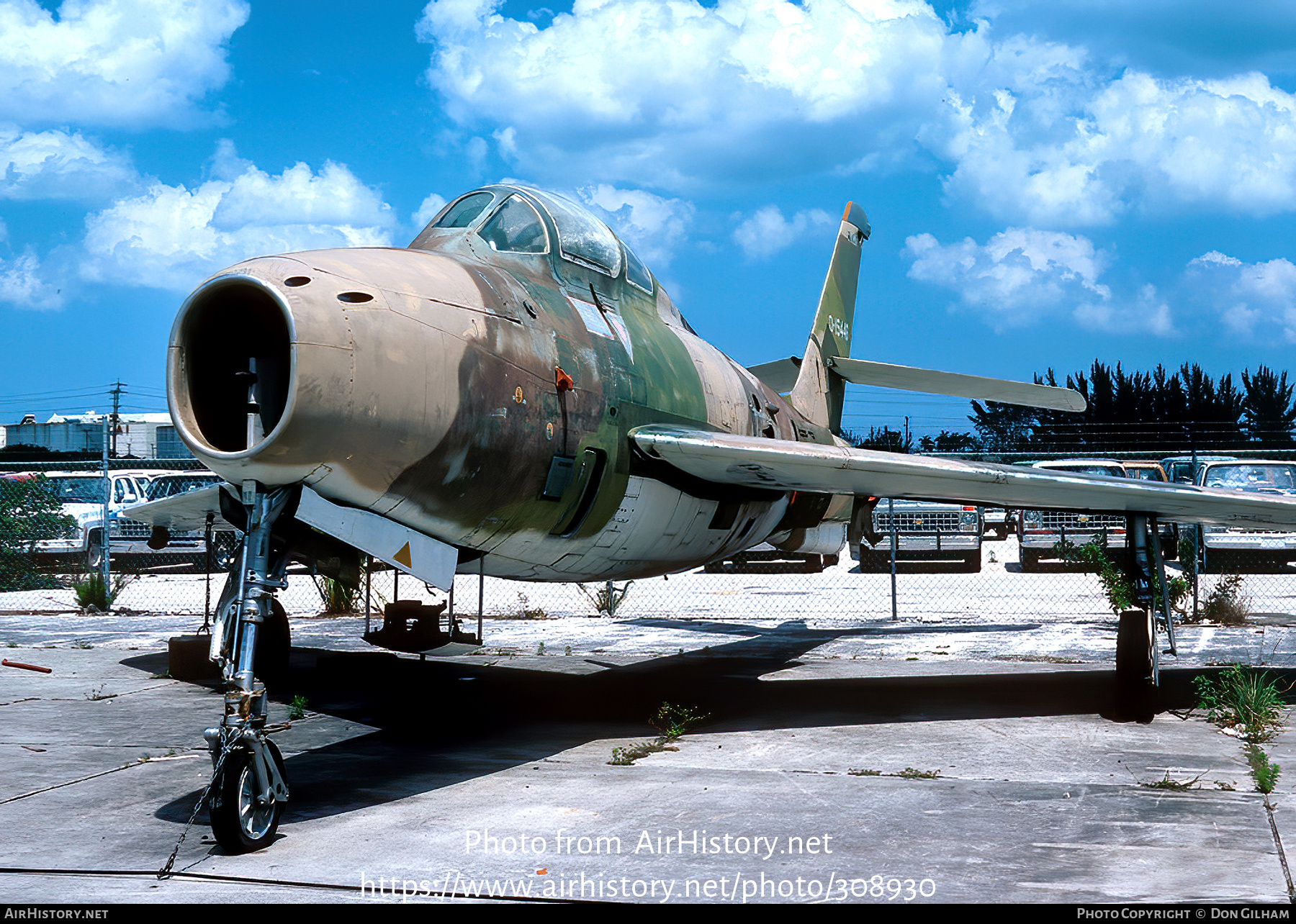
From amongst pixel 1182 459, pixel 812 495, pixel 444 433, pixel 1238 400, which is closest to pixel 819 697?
pixel 812 495

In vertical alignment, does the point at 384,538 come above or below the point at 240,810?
above

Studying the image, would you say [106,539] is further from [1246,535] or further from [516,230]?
[1246,535]

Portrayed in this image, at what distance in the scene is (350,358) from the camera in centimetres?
510

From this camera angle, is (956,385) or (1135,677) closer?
(1135,677)

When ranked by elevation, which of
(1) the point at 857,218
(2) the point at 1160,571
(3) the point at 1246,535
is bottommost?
(2) the point at 1160,571

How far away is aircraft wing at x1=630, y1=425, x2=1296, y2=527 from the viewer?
7402mm

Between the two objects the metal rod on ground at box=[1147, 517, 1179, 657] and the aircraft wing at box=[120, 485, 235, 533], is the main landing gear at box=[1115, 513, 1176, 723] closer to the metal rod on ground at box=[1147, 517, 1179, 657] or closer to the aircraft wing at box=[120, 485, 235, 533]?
the metal rod on ground at box=[1147, 517, 1179, 657]

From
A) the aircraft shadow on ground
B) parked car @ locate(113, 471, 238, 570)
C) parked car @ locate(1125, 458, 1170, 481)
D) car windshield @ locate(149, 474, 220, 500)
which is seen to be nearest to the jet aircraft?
the aircraft shadow on ground

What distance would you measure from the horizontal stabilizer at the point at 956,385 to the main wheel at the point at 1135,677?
3.11 meters

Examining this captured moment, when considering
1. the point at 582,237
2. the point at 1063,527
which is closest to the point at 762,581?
the point at 1063,527

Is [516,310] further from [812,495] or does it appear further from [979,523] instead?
[979,523]

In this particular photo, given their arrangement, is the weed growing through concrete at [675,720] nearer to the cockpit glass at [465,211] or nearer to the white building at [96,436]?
the cockpit glass at [465,211]

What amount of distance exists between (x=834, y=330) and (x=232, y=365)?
30.9ft

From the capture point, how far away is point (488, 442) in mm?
5980
